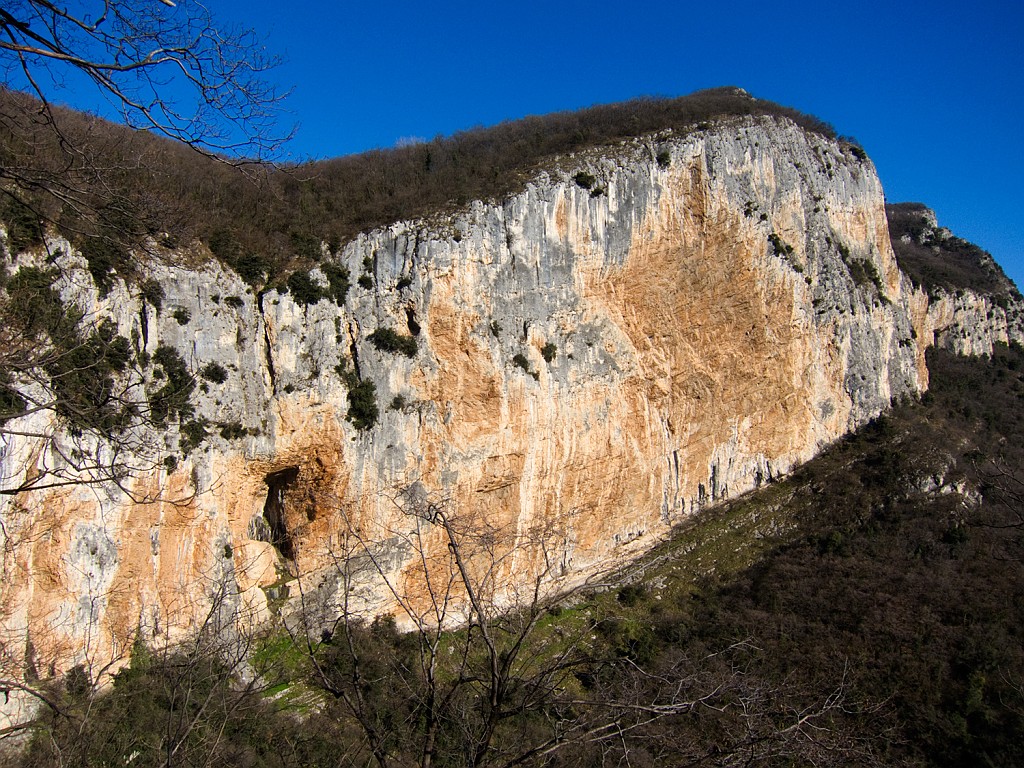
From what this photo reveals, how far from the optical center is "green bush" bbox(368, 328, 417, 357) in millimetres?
18344

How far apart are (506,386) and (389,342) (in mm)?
3784

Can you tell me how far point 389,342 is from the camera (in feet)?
60.2

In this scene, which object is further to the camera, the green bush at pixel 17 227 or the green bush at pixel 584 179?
the green bush at pixel 584 179

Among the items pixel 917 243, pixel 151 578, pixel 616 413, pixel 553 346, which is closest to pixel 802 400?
pixel 616 413

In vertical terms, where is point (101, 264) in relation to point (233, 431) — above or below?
above

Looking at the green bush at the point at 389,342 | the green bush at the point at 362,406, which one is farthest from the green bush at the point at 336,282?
the green bush at the point at 362,406

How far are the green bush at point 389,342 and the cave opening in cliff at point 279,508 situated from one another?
408cm

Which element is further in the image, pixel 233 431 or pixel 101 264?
pixel 233 431

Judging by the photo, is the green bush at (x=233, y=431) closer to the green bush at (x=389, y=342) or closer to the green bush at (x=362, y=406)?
the green bush at (x=362, y=406)

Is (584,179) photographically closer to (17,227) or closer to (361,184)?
(361,184)

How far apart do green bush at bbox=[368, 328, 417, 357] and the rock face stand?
0.18 m

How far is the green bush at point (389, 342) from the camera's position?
60.2ft

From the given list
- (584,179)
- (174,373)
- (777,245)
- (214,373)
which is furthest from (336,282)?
(777,245)

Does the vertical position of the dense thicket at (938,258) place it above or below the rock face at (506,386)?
above
